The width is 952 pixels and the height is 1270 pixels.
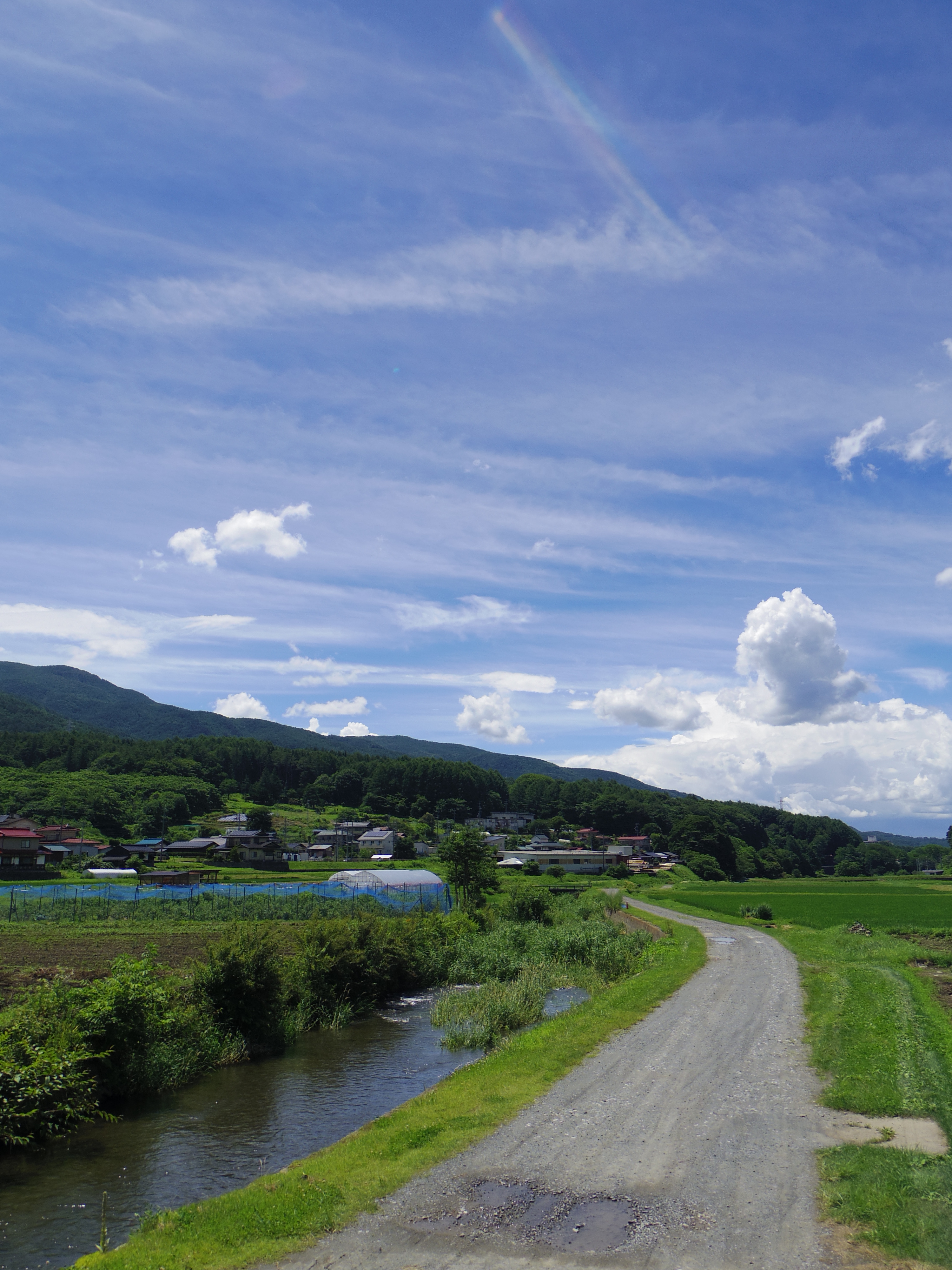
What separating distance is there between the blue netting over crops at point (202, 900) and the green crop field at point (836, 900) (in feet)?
87.6

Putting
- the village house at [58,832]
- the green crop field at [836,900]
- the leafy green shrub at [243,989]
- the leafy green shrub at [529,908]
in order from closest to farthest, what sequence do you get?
the leafy green shrub at [243,989], the leafy green shrub at [529,908], the green crop field at [836,900], the village house at [58,832]

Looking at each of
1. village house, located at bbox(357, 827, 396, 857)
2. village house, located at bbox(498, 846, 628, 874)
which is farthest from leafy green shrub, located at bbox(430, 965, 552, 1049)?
village house, located at bbox(357, 827, 396, 857)

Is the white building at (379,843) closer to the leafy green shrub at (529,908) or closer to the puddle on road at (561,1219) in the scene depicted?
the leafy green shrub at (529,908)

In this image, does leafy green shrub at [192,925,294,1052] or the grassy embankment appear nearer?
the grassy embankment

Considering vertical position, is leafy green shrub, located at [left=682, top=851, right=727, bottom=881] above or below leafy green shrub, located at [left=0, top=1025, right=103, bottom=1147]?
below

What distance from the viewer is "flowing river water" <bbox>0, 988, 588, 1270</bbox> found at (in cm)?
1258

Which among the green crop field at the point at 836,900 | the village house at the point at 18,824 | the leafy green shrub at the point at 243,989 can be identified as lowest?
the village house at the point at 18,824

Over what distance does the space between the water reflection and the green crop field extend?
37.5 m

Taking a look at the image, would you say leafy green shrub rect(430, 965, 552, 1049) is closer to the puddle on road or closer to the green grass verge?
the green grass verge

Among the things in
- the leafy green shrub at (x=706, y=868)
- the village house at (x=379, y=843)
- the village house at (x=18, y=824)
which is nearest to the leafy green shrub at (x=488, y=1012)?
the village house at (x=18, y=824)

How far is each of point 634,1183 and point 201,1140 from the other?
10083mm

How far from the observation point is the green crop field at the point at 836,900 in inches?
2135

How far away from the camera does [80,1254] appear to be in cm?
1135

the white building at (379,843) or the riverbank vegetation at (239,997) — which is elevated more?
the riverbank vegetation at (239,997)
